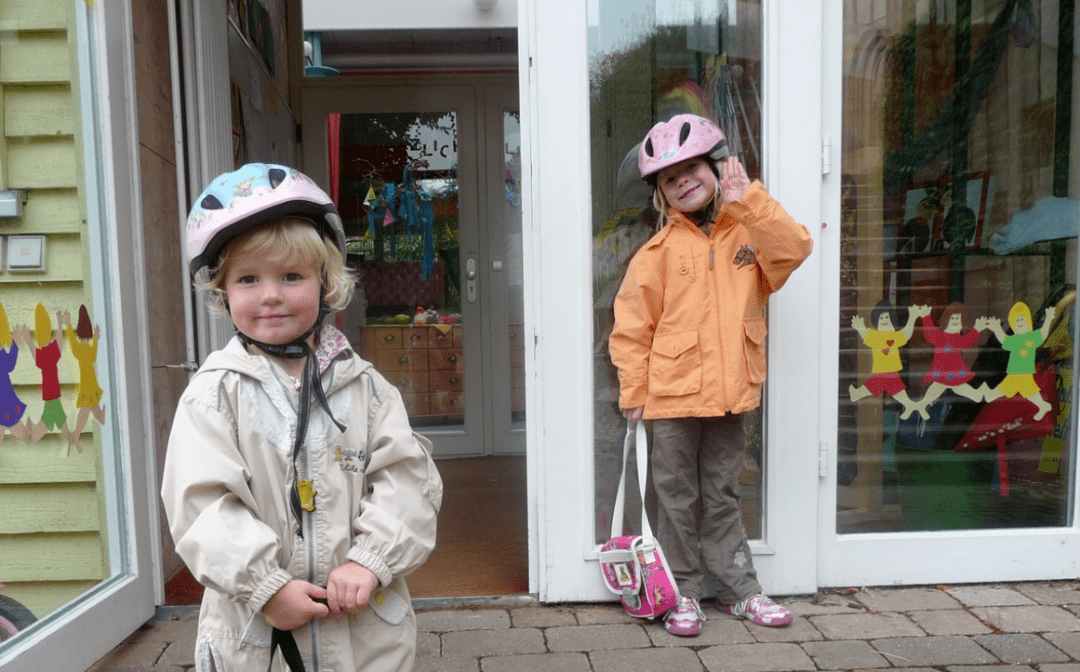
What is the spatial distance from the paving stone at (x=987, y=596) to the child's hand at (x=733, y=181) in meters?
1.70

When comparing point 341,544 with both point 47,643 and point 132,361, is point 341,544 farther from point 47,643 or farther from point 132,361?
point 132,361

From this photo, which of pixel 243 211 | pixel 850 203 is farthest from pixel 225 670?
pixel 850 203

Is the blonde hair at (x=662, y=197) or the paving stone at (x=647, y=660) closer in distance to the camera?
the paving stone at (x=647, y=660)

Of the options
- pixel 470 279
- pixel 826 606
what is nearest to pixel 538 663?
pixel 826 606

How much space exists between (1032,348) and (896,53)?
4.09 ft

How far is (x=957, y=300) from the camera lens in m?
2.95

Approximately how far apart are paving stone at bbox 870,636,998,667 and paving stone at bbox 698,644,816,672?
0.26m

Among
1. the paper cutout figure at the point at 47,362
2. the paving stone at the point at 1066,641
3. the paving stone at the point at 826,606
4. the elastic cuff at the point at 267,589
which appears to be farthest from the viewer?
the paving stone at the point at 826,606

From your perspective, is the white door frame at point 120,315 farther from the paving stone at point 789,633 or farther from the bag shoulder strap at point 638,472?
the paving stone at point 789,633

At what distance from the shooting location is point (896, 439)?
2996mm

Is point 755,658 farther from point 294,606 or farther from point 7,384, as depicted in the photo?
point 7,384

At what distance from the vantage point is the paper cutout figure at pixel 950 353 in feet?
9.68

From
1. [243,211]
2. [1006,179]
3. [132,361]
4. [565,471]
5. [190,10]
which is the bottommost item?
[565,471]

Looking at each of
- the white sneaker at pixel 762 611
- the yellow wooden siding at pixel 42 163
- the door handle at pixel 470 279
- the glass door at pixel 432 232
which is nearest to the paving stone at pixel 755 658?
the white sneaker at pixel 762 611
